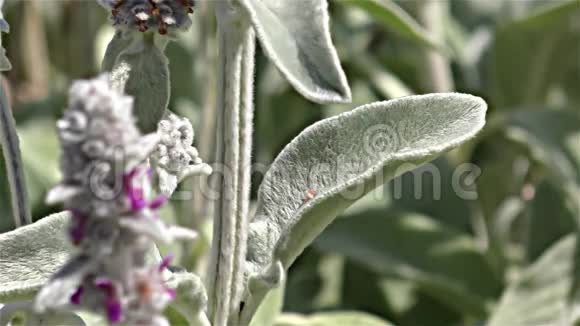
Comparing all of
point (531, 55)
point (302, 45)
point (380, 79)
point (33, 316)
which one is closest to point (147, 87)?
point (302, 45)

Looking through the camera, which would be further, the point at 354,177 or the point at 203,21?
the point at 203,21

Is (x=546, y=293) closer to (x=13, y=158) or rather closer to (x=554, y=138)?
(x=554, y=138)

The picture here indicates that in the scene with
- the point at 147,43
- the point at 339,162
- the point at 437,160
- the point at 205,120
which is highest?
the point at 147,43

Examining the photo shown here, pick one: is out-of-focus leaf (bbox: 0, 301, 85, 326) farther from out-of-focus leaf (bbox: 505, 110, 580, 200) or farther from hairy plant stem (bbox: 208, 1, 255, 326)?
out-of-focus leaf (bbox: 505, 110, 580, 200)

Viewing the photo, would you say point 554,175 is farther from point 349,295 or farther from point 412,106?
point 412,106

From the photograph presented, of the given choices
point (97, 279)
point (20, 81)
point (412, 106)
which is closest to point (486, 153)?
point (20, 81)

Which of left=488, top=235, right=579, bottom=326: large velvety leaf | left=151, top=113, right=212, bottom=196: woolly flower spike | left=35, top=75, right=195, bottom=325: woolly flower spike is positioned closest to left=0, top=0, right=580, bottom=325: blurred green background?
left=488, top=235, right=579, bottom=326: large velvety leaf
